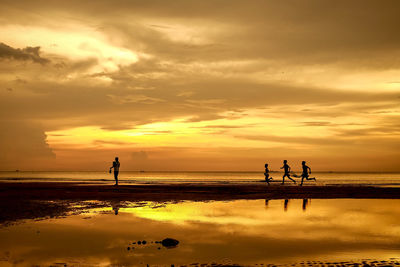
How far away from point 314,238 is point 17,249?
29.2ft

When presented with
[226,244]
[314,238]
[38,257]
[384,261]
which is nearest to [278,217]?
[314,238]

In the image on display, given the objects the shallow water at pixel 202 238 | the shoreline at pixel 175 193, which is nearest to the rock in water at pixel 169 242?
the shallow water at pixel 202 238

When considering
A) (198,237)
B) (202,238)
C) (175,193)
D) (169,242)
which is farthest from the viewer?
(175,193)

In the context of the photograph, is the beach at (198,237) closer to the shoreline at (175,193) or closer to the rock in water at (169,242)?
the rock in water at (169,242)

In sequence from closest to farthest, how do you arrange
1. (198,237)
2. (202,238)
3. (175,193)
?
1. (202,238)
2. (198,237)
3. (175,193)

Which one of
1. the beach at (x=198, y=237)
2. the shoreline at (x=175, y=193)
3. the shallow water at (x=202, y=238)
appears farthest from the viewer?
the shoreline at (x=175, y=193)

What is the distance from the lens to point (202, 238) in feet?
38.5

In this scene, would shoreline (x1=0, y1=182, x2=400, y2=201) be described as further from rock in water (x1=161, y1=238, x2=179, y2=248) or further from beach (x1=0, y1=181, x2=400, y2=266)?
rock in water (x1=161, y1=238, x2=179, y2=248)

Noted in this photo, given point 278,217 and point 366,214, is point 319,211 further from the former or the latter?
point 278,217

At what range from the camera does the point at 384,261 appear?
898 centimetres

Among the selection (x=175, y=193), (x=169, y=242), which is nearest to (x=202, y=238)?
(x=169, y=242)

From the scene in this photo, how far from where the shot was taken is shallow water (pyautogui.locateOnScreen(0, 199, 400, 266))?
923cm

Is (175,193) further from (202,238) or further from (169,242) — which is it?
(169,242)

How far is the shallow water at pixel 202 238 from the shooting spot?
9227mm
